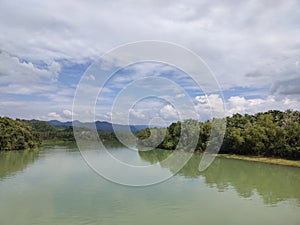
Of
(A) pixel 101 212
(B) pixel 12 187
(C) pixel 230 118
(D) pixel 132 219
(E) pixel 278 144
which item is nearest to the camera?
(D) pixel 132 219

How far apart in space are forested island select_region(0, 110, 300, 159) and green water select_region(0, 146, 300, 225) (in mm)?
4458

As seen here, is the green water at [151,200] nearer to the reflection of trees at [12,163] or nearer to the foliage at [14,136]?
the reflection of trees at [12,163]

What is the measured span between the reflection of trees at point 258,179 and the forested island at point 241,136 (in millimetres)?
3189

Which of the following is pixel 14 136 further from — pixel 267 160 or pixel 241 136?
pixel 267 160

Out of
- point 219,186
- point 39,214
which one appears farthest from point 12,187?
point 219,186

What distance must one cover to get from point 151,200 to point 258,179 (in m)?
8.30

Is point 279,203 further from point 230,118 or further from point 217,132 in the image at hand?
point 230,118

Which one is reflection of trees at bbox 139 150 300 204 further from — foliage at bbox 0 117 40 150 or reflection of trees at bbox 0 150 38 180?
foliage at bbox 0 117 40 150

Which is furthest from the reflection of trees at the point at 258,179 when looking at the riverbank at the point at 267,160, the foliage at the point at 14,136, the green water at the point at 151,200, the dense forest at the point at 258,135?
the foliage at the point at 14,136

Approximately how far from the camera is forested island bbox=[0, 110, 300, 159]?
83.6 feet

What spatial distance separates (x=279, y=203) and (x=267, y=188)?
127 inches

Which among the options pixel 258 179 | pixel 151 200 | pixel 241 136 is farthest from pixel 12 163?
pixel 241 136

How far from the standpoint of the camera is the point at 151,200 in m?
12.3

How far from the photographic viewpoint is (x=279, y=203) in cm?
1226
